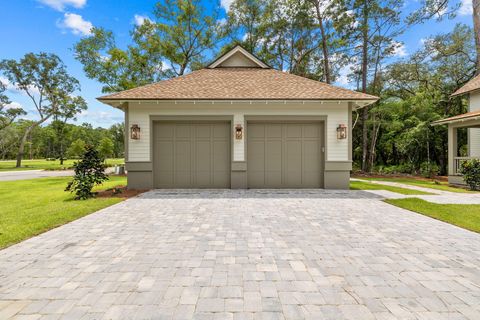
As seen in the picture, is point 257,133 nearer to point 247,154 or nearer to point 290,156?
point 247,154

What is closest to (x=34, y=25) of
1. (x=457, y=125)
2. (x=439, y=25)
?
(x=457, y=125)

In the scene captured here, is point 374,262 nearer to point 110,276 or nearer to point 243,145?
point 110,276

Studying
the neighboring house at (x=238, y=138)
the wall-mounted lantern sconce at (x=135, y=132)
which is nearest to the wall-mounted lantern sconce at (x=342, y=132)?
the neighboring house at (x=238, y=138)

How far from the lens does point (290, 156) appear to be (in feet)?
29.0

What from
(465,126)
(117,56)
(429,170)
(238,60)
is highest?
(117,56)

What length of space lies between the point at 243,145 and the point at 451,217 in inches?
241

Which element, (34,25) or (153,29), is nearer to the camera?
(34,25)

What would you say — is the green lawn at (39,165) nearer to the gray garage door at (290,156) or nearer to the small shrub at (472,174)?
the gray garage door at (290,156)

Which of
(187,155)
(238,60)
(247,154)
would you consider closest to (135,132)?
(187,155)

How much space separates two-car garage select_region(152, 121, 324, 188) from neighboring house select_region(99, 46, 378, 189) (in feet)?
0.13

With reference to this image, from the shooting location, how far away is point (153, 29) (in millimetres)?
17453

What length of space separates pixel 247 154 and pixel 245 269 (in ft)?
20.5

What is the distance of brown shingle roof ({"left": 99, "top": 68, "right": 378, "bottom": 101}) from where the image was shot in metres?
8.37

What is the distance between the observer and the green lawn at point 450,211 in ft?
15.4
